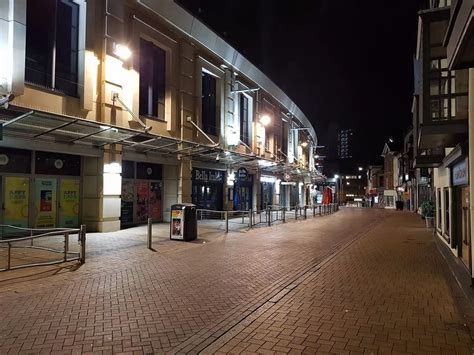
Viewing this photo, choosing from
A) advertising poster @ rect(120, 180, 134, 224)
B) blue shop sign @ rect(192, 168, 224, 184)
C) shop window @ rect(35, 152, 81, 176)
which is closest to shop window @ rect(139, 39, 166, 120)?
advertising poster @ rect(120, 180, 134, 224)

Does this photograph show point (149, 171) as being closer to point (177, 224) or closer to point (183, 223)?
point (177, 224)

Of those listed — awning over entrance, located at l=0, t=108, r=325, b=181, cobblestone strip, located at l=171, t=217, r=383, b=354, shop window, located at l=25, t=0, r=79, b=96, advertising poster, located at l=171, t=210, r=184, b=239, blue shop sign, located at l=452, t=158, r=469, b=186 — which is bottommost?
cobblestone strip, located at l=171, t=217, r=383, b=354

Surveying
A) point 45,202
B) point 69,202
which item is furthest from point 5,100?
point 69,202

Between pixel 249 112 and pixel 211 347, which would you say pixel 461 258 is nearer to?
pixel 211 347

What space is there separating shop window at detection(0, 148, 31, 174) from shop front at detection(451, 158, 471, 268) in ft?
40.9

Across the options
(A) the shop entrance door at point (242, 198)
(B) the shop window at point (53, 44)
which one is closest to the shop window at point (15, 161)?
(B) the shop window at point (53, 44)

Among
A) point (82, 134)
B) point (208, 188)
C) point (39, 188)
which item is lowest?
point (39, 188)

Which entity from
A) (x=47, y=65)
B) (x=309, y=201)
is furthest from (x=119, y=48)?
(x=309, y=201)

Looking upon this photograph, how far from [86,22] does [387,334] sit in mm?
13448

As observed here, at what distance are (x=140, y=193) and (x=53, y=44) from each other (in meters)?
7.19

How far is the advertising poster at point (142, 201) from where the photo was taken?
58.2ft

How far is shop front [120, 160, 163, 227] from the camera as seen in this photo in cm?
1697

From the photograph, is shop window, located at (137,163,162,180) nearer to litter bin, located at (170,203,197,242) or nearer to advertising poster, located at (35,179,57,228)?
advertising poster, located at (35,179,57,228)

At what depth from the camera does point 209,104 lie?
22.3m
